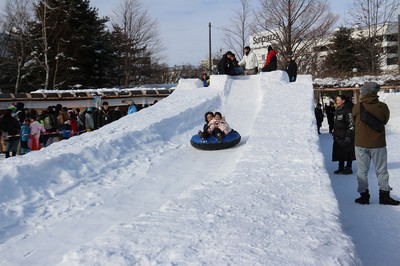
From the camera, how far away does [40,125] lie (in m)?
11.1

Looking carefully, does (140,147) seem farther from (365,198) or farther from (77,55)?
(77,55)

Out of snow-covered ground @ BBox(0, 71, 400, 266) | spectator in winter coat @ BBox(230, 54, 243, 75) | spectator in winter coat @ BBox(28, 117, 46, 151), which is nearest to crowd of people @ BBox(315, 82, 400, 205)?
snow-covered ground @ BBox(0, 71, 400, 266)

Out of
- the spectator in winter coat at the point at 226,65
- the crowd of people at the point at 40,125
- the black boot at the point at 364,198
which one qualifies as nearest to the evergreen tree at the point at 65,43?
the crowd of people at the point at 40,125

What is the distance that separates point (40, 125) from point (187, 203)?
323 inches

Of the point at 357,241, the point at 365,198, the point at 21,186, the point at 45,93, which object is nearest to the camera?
the point at 357,241

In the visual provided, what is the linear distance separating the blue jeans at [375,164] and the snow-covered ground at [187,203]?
0.30m

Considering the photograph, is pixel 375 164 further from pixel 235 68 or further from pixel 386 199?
pixel 235 68

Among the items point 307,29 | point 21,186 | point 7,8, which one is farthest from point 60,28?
point 21,186

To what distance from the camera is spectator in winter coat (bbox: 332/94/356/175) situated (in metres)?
7.32

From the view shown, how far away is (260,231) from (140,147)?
18.5ft

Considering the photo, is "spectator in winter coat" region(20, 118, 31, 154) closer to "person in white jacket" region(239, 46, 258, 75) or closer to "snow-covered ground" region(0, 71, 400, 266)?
"snow-covered ground" region(0, 71, 400, 266)

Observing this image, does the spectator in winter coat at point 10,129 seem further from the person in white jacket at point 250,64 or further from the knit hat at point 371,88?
the person in white jacket at point 250,64

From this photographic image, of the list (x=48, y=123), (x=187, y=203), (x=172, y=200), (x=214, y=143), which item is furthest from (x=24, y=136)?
(x=187, y=203)

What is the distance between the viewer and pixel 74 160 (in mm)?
7035
